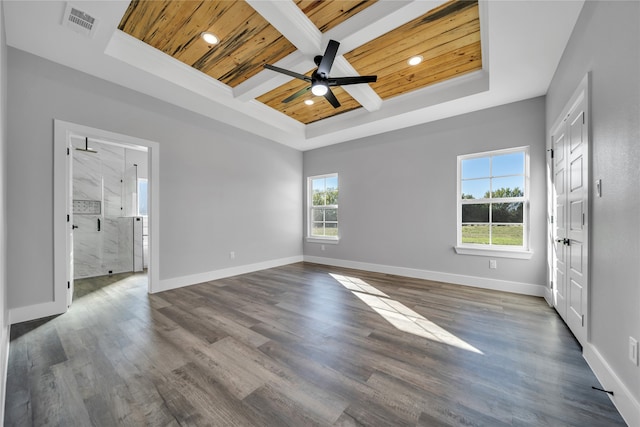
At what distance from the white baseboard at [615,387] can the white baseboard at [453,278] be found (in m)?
1.76

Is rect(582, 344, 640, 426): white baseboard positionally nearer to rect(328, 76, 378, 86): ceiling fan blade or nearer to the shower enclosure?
rect(328, 76, 378, 86): ceiling fan blade

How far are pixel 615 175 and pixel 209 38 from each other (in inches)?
140

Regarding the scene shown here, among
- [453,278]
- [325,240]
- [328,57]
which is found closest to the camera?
[328,57]

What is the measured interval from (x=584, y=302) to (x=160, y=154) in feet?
16.1

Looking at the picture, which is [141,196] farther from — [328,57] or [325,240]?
[328,57]

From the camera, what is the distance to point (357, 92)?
142 inches

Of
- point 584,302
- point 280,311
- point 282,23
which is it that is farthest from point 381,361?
point 282,23

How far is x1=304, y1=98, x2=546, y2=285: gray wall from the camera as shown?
11.2 feet

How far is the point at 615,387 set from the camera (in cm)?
144

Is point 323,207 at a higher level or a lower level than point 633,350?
higher

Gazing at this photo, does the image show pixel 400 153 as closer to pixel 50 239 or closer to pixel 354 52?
pixel 354 52

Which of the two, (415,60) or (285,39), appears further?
(415,60)

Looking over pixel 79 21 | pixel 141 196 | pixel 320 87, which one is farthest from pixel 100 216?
pixel 320 87

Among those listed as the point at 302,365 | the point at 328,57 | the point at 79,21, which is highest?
the point at 79,21
